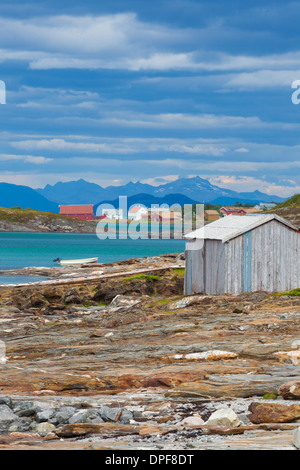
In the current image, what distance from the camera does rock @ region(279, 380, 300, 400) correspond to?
10570mm

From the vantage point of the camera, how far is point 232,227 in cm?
3081

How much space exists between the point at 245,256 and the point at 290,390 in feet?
63.5

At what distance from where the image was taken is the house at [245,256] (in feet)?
96.6

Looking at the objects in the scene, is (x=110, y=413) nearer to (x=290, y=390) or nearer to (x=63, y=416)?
(x=63, y=416)

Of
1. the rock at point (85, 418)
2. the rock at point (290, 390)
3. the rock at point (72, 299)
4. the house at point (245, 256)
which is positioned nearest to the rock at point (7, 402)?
the rock at point (85, 418)

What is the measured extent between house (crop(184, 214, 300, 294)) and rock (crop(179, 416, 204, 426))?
19.7 meters

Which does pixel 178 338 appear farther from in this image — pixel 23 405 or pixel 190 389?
pixel 23 405

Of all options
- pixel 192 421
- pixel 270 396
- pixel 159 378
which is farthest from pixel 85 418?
pixel 270 396

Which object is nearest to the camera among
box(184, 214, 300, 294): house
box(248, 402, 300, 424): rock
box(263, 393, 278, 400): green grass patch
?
box(248, 402, 300, 424): rock

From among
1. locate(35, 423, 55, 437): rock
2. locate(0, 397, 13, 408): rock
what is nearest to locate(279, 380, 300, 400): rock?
locate(35, 423, 55, 437): rock

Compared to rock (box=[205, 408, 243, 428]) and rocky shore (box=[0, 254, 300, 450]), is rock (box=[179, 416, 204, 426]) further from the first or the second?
rock (box=[205, 408, 243, 428])

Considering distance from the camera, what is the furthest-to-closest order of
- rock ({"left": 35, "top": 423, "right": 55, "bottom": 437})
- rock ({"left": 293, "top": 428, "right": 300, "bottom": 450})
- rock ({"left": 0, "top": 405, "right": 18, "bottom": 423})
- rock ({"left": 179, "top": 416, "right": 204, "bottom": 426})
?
rock ({"left": 0, "top": 405, "right": 18, "bottom": 423}), rock ({"left": 35, "top": 423, "right": 55, "bottom": 437}), rock ({"left": 179, "top": 416, "right": 204, "bottom": 426}), rock ({"left": 293, "top": 428, "right": 300, "bottom": 450})

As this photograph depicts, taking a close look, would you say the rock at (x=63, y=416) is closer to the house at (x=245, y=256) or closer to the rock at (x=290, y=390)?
the rock at (x=290, y=390)
